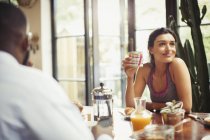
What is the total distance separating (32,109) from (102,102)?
1.02 metres

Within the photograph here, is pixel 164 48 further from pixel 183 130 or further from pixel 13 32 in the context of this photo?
pixel 13 32

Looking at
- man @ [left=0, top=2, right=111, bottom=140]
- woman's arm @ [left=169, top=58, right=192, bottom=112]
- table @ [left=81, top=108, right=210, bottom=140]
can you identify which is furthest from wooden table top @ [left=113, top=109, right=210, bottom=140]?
man @ [left=0, top=2, right=111, bottom=140]

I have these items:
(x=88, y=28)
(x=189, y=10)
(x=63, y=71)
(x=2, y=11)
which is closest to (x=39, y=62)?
(x=63, y=71)

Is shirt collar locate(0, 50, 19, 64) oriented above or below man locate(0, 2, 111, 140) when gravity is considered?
above

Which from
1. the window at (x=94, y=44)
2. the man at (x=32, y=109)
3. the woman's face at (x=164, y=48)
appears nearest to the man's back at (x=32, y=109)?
the man at (x=32, y=109)

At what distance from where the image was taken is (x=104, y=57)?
14.6 ft

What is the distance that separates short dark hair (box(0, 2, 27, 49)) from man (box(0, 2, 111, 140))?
0.05m

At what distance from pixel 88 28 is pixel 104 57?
478mm

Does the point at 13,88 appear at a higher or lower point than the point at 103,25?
lower

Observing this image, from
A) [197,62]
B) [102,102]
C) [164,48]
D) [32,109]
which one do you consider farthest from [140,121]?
[197,62]

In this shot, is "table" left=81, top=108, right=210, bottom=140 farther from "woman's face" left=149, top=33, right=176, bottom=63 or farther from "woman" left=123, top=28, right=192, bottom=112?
"woman's face" left=149, top=33, right=176, bottom=63

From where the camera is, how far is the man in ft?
2.40

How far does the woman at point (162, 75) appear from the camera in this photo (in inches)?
88.0

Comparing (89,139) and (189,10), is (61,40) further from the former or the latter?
(89,139)
